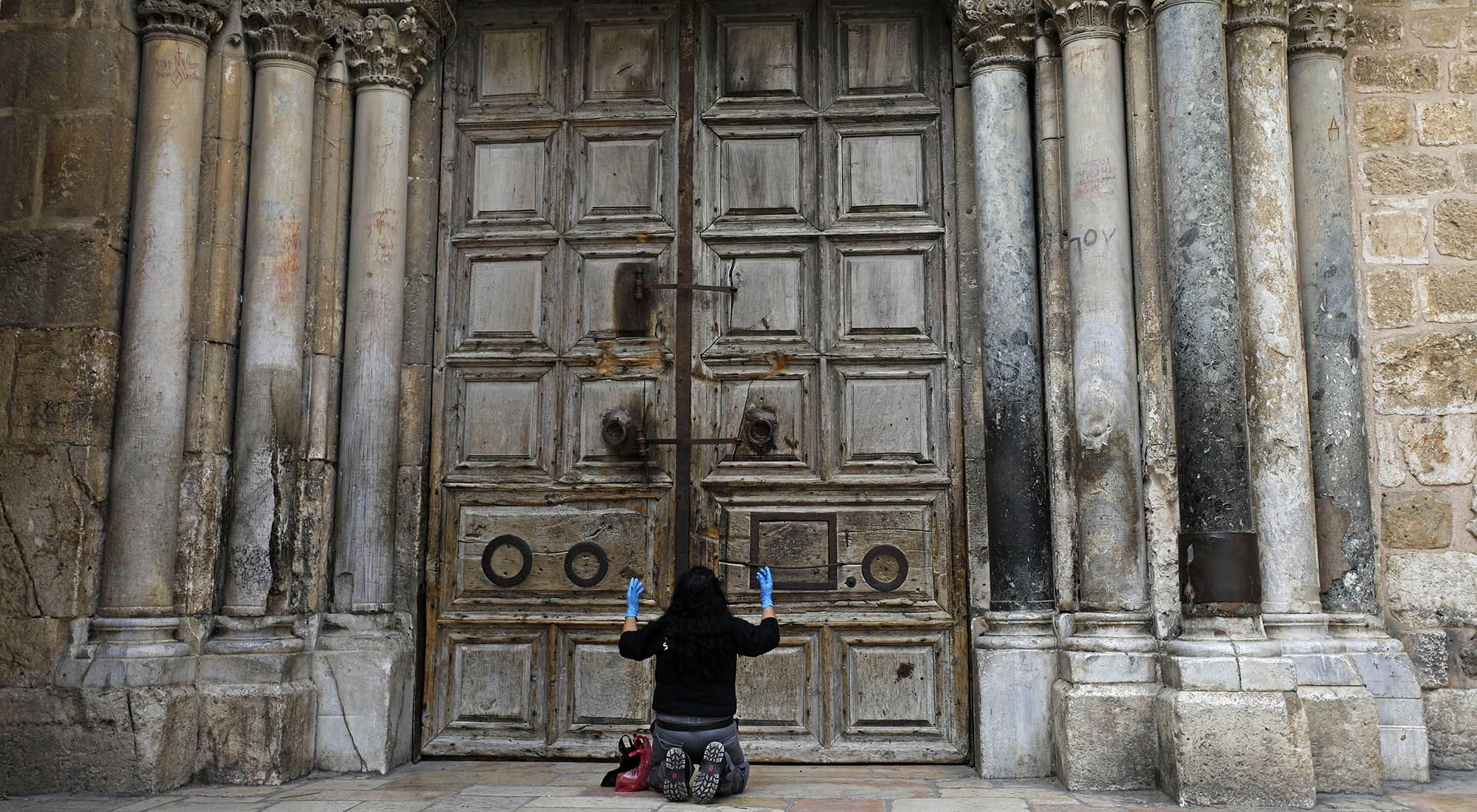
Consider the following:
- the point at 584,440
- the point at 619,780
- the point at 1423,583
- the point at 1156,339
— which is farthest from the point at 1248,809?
the point at 584,440

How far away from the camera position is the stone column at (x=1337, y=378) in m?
4.91

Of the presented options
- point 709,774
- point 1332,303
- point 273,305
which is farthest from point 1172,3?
point 273,305

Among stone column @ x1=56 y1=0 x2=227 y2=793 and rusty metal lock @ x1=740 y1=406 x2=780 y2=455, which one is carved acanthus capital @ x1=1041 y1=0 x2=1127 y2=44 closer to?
rusty metal lock @ x1=740 y1=406 x2=780 y2=455

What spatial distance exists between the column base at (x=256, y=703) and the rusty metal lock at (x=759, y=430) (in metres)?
2.18

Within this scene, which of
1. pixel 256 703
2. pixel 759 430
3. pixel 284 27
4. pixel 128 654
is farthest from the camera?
pixel 759 430

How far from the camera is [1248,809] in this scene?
442 cm

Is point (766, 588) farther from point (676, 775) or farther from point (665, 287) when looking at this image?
point (665, 287)

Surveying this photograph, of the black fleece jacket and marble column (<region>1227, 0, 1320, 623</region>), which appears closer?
the black fleece jacket

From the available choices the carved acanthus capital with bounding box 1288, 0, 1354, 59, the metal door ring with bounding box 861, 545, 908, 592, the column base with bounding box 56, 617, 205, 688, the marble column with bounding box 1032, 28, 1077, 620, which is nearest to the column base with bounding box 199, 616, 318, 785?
the column base with bounding box 56, 617, 205, 688

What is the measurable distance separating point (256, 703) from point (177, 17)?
9.84 ft

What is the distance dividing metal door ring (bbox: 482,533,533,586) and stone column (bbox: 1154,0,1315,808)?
288cm

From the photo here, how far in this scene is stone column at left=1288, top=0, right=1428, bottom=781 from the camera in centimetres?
491

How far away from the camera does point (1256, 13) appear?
208 inches

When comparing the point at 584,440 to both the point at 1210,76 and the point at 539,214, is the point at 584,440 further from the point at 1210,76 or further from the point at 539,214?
the point at 1210,76
